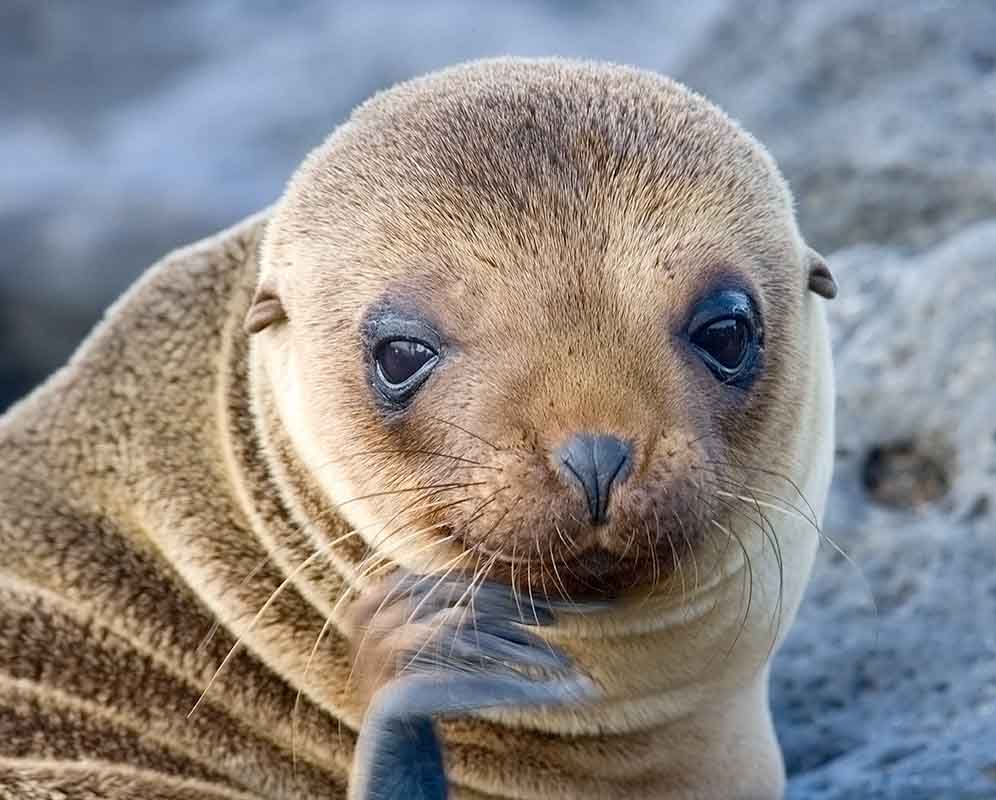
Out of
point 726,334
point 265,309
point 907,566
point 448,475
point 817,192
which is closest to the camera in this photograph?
point 448,475

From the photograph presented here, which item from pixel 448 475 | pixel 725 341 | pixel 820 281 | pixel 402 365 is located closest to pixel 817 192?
pixel 820 281

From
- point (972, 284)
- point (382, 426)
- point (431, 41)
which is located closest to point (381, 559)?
point (382, 426)

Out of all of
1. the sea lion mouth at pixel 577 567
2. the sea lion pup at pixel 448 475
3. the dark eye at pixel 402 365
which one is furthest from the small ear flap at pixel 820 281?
the dark eye at pixel 402 365

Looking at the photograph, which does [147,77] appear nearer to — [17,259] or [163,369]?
[17,259]

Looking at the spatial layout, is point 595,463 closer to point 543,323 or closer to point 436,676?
point 543,323

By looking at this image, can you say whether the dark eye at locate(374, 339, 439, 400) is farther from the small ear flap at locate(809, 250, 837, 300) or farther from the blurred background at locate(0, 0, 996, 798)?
the blurred background at locate(0, 0, 996, 798)

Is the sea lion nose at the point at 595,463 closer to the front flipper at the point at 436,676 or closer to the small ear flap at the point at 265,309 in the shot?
the front flipper at the point at 436,676
